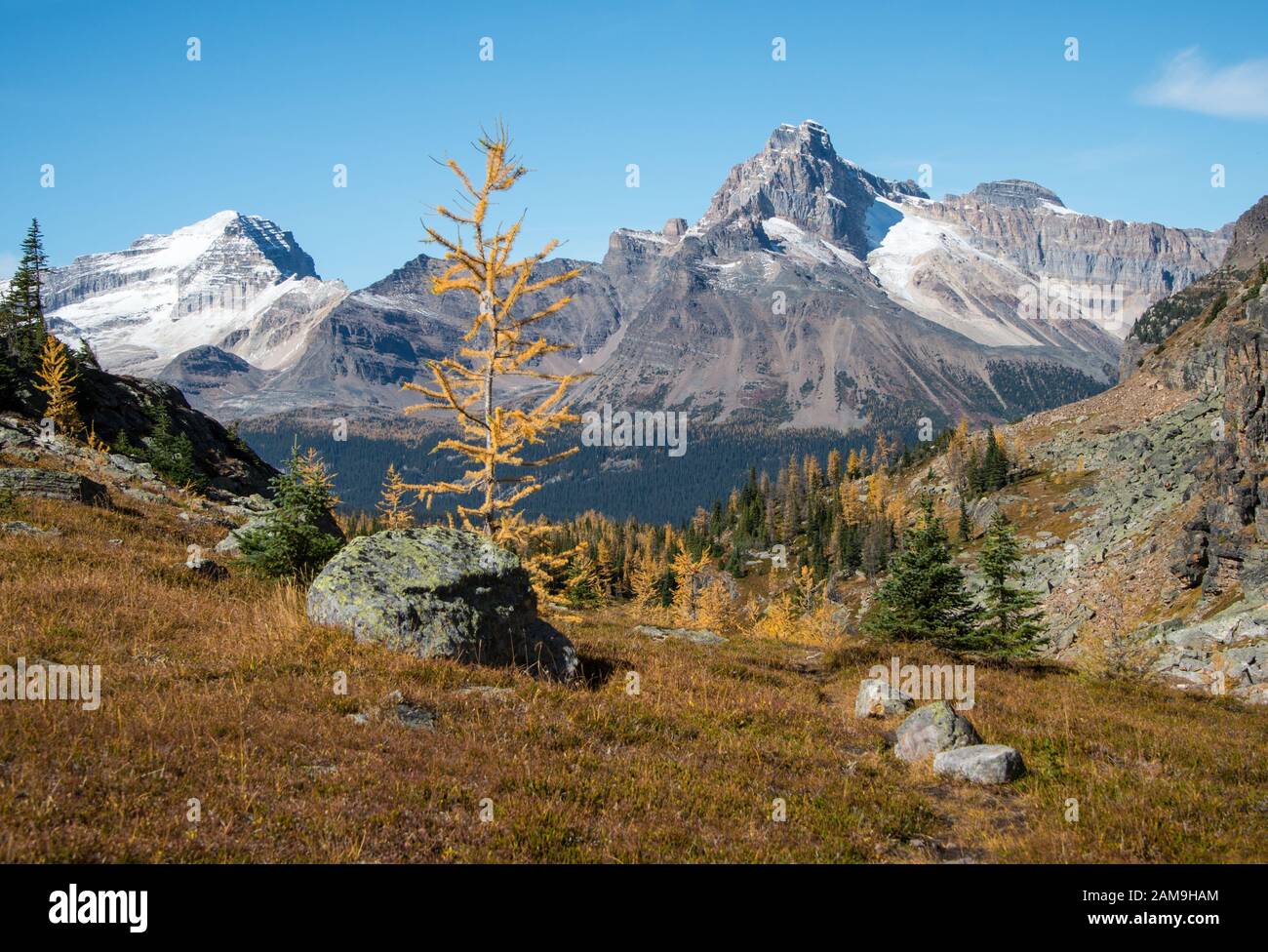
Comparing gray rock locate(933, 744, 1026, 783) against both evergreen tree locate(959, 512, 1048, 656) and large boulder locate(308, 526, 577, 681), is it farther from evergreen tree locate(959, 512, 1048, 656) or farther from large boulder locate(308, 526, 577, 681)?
evergreen tree locate(959, 512, 1048, 656)

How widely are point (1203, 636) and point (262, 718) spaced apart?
2065 inches

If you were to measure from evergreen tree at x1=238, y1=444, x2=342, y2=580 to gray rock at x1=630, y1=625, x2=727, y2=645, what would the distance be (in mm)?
9860

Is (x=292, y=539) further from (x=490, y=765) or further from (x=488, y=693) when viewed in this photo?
(x=490, y=765)

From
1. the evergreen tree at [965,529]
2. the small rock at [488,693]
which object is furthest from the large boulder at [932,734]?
the evergreen tree at [965,529]

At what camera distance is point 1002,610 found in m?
32.8

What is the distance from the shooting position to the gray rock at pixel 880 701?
1466cm

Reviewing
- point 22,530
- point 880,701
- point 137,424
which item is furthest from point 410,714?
point 137,424

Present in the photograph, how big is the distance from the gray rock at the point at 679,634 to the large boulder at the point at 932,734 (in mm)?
10797

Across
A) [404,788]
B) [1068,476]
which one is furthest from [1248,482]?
[1068,476]

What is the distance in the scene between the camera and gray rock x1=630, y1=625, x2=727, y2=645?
24020mm

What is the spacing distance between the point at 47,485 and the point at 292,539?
10.8m

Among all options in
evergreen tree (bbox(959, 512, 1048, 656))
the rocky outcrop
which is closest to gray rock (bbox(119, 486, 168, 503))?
evergreen tree (bbox(959, 512, 1048, 656))

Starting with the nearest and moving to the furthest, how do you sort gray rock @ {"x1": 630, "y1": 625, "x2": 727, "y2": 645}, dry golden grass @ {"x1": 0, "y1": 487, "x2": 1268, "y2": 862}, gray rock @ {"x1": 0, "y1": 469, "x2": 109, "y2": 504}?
dry golden grass @ {"x1": 0, "y1": 487, "x2": 1268, "y2": 862} → gray rock @ {"x1": 0, "y1": 469, "x2": 109, "y2": 504} → gray rock @ {"x1": 630, "y1": 625, "x2": 727, "y2": 645}
